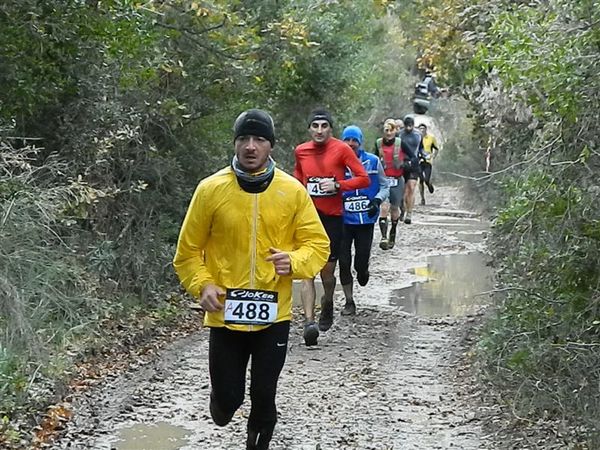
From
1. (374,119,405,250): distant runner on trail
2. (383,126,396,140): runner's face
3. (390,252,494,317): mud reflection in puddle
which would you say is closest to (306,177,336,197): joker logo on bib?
(390,252,494,317): mud reflection in puddle

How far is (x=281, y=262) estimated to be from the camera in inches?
242

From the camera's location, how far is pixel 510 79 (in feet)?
24.1

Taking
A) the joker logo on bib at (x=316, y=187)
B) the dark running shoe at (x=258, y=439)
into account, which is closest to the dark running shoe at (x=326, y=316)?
the joker logo on bib at (x=316, y=187)

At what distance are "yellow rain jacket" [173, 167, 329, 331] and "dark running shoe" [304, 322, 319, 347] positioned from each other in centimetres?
425

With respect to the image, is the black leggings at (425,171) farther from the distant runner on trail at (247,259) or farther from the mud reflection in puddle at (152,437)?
the distant runner on trail at (247,259)

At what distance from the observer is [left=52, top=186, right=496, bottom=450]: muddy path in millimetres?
7695

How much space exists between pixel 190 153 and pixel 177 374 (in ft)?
18.1

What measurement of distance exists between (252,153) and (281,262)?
0.63 m

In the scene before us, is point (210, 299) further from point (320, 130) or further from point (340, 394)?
point (320, 130)

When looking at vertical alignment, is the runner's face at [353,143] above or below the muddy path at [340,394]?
above

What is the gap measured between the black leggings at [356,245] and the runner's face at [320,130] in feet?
4.34

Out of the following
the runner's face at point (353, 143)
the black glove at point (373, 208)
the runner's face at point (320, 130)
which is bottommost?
the black glove at point (373, 208)

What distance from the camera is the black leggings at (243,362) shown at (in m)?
6.30

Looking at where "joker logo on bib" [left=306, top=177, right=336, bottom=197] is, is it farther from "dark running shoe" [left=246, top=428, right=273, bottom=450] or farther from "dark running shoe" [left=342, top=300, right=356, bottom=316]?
"dark running shoe" [left=246, top=428, right=273, bottom=450]
